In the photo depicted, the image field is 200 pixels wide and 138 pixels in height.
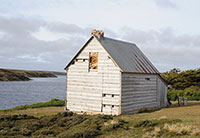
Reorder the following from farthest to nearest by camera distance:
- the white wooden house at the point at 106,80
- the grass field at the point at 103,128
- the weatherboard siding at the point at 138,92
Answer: the weatherboard siding at the point at 138,92 < the white wooden house at the point at 106,80 < the grass field at the point at 103,128

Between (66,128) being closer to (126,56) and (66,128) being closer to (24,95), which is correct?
(126,56)

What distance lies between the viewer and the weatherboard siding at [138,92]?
906 inches

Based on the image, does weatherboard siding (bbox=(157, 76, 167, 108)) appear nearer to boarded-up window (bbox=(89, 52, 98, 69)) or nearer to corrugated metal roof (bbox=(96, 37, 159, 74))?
corrugated metal roof (bbox=(96, 37, 159, 74))

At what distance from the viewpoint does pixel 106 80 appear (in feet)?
76.1

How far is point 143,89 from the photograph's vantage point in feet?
84.8

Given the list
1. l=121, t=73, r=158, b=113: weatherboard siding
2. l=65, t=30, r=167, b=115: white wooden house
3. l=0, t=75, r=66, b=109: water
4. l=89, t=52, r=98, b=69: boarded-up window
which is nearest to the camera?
l=65, t=30, r=167, b=115: white wooden house

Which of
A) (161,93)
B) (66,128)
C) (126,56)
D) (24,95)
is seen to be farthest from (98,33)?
(24,95)

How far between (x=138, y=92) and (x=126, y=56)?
4.05m

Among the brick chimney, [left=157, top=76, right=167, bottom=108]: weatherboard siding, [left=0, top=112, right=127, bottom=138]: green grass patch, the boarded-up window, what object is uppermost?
the brick chimney

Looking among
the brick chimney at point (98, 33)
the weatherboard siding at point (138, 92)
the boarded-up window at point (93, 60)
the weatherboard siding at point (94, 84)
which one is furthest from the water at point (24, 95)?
the weatherboard siding at point (138, 92)

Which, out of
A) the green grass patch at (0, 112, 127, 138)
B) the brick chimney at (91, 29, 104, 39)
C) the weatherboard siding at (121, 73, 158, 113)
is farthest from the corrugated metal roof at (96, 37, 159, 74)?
the green grass patch at (0, 112, 127, 138)

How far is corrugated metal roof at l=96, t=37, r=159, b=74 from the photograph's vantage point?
78.1 ft

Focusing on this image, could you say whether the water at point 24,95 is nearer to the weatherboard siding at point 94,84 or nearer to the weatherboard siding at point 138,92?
the weatherboard siding at point 94,84

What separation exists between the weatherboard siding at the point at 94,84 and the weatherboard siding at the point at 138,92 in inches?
34.1
